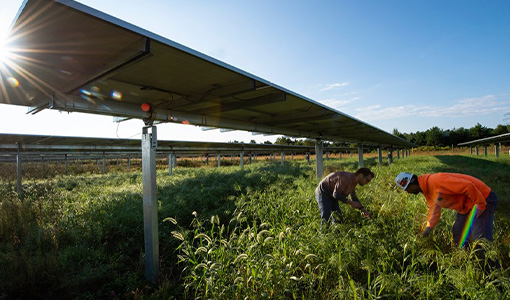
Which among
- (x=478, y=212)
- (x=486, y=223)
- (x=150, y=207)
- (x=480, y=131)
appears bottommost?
(x=486, y=223)

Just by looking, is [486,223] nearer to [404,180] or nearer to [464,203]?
[464,203]

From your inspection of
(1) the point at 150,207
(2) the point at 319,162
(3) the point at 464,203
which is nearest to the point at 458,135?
(2) the point at 319,162

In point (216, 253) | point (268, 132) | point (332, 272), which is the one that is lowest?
point (332, 272)

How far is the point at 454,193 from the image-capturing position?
3.73 meters

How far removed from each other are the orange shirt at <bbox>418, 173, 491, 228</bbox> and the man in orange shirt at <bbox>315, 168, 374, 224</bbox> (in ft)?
3.82

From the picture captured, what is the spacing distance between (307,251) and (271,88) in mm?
2515

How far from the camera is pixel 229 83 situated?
3949 mm

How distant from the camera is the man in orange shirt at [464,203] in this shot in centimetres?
363

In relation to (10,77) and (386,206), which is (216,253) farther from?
(386,206)

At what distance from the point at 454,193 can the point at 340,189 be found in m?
1.71

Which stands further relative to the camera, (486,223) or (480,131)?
(480,131)

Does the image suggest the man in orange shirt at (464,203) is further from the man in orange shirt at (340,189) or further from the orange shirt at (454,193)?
the man in orange shirt at (340,189)

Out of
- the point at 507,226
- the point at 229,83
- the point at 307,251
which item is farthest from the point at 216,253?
the point at 507,226

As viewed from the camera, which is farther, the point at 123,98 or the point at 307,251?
the point at 123,98
